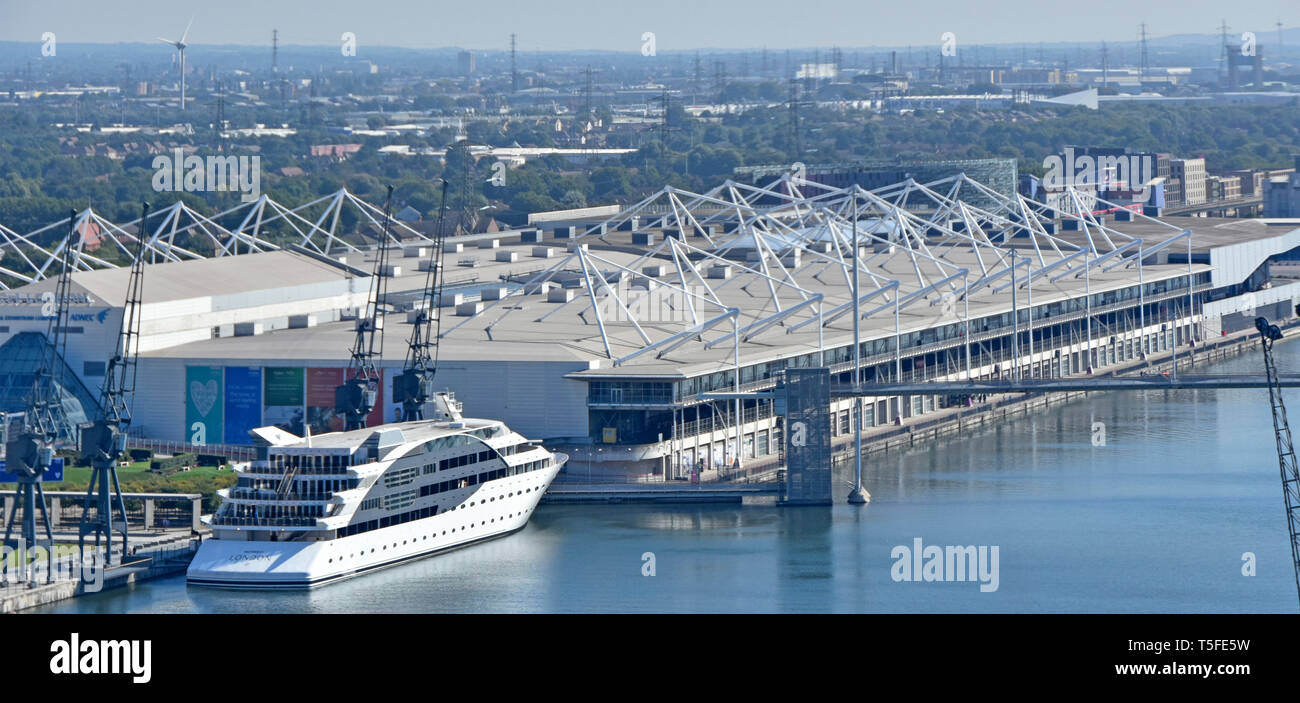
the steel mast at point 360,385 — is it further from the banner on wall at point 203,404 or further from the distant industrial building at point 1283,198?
the distant industrial building at point 1283,198

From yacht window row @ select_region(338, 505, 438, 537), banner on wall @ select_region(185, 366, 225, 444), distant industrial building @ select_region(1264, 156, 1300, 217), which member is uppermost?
distant industrial building @ select_region(1264, 156, 1300, 217)

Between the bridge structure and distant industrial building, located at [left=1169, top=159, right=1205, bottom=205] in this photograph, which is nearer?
the bridge structure

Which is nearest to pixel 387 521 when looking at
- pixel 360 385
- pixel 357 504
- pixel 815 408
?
pixel 357 504

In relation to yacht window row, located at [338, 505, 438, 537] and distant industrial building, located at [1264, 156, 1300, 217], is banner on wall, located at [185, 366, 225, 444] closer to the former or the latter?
yacht window row, located at [338, 505, 438, 537]

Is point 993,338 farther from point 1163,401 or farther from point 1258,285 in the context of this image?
point 1258,285

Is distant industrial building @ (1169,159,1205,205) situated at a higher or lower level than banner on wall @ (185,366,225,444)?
higher

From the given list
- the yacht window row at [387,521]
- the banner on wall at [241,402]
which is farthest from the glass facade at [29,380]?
the yacht window row at [387,521]

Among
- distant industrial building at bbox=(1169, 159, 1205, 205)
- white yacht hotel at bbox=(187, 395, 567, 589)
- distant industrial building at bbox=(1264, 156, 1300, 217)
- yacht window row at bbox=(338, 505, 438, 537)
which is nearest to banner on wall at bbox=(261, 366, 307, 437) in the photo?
white yacht hotel at bbox=(187, 395, 567, 589)

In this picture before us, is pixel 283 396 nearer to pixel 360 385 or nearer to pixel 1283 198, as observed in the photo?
pixel 360 385
